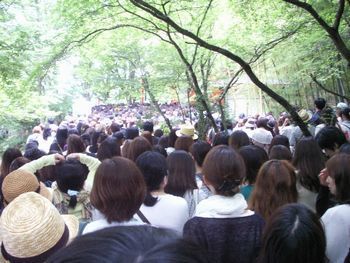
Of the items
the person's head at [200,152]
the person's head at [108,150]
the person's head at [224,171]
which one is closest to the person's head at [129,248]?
the person's head at [224,171]

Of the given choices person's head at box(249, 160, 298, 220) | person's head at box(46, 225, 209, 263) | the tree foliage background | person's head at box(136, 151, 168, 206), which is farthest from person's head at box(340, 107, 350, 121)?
person's head at box(46, 225, 209, 263)

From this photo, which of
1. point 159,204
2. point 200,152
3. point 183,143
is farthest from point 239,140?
point 159,204

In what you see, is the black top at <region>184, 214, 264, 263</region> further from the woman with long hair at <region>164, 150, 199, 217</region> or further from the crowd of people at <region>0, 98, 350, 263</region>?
the woman with long hair at <region>164, 150, 199, 217</region>

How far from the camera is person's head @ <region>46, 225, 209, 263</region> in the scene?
28.0 inches

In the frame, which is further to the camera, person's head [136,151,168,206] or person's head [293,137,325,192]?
person's head [293,137,325,192]

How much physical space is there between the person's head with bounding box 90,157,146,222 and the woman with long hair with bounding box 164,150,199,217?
1.03 metres

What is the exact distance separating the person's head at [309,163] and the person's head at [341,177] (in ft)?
2.33

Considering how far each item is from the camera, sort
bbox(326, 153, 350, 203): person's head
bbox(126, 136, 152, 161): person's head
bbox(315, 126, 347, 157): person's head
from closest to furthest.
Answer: bbox(326, 153, 350, 203): person's head → bbox(315, 126, 347, 157): person's head → bbox(126, 136, 152, 161): person's head

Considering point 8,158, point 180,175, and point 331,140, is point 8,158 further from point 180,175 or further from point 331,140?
point 331,140

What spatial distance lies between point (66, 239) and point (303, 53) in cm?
1006

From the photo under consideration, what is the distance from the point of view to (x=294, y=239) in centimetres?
160

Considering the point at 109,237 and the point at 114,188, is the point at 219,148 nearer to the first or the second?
the point at 114,188

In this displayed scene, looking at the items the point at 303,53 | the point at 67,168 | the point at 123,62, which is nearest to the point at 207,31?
the point at 303,53

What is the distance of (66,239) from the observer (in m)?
1.87
